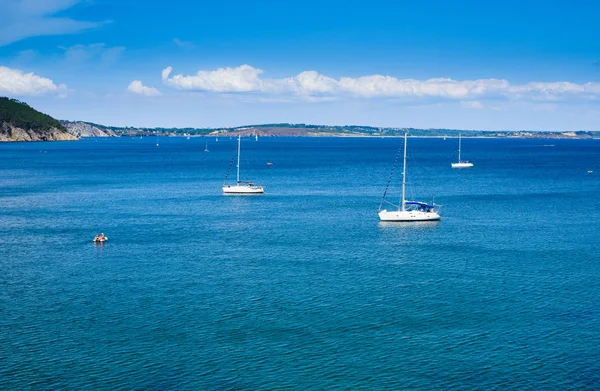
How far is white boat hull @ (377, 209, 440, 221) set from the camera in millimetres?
96125

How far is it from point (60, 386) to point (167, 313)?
13737 mm

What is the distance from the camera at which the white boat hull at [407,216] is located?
9612 centimetres

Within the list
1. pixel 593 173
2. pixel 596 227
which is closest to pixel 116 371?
pixel 596 227

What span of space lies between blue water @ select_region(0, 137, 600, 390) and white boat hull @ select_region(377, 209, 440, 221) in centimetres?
164

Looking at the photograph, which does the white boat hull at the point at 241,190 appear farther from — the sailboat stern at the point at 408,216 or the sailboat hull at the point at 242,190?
the sailboat stern at the point at 408,216

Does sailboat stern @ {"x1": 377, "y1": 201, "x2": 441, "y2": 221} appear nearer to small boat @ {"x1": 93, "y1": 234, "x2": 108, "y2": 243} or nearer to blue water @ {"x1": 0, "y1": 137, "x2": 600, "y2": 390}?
blue water @ {"x1": 0, "y1": 137, "x2": 600, "y2": 390}

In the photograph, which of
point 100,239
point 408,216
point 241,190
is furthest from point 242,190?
point 100,239

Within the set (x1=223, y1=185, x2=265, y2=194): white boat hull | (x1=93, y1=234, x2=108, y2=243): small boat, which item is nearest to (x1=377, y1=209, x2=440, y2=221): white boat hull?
(x1=93, y1=234, x2=108, y2=243): small boat

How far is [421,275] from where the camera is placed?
211 ft

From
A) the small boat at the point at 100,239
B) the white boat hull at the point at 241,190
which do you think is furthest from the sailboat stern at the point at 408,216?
the white boat hull at the point at 241,190

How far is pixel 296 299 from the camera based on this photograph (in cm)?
5559

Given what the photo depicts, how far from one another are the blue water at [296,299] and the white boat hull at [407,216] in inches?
64.6

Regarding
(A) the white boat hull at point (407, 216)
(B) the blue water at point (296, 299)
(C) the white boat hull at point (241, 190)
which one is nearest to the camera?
(B) the blue water at point (296, 299)

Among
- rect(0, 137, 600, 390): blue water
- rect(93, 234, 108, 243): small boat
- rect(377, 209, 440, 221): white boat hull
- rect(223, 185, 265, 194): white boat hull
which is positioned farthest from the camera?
rect(223, 185, 265, 194): white boat hull
